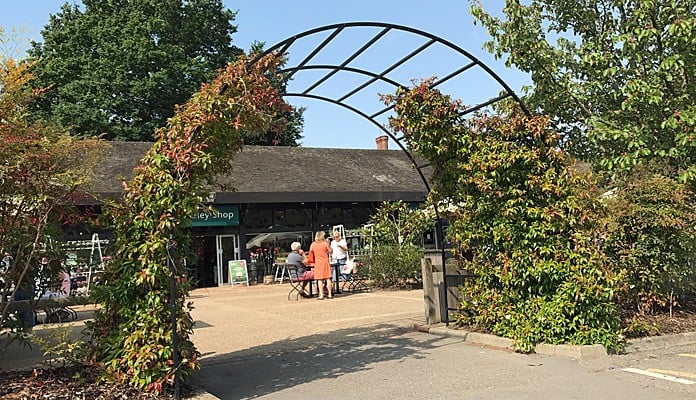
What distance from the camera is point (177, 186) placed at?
558cm

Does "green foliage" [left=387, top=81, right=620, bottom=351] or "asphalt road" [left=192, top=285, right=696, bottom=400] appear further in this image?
"green foliage" [left=387, top=81, right=620, bottom=351]

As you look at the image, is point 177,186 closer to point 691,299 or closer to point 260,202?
point 691,299

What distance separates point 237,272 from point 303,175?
5.20 meters

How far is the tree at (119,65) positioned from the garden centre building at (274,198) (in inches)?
367

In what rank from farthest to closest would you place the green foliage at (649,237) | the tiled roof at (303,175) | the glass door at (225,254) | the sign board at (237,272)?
the glass door at (225,254) → the tiled roof at (303,175) → the sign board at (237,272) → the green foliage at (649,237)

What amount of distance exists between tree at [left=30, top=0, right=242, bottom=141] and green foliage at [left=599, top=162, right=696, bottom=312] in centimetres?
2649

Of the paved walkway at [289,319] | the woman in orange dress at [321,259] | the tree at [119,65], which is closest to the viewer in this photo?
the paved walkway at [289,319]

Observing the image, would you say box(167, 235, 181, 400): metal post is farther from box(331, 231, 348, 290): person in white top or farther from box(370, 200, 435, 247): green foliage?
box(370, 200, 435, 247): green foliage

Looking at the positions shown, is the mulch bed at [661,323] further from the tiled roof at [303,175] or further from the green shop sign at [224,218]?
the green shop sign at [224,218]

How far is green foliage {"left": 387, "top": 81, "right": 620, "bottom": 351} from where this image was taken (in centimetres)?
736

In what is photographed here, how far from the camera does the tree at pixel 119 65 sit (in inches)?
1282

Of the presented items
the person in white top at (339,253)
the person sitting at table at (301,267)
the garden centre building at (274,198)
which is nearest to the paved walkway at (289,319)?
the person sitting at table at (301,267)

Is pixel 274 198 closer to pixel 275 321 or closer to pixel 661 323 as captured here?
pixel 275 321

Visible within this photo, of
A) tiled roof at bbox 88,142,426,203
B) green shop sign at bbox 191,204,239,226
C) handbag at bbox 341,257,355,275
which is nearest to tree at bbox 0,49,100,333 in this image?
handbag at bbox 341,257,355,275
